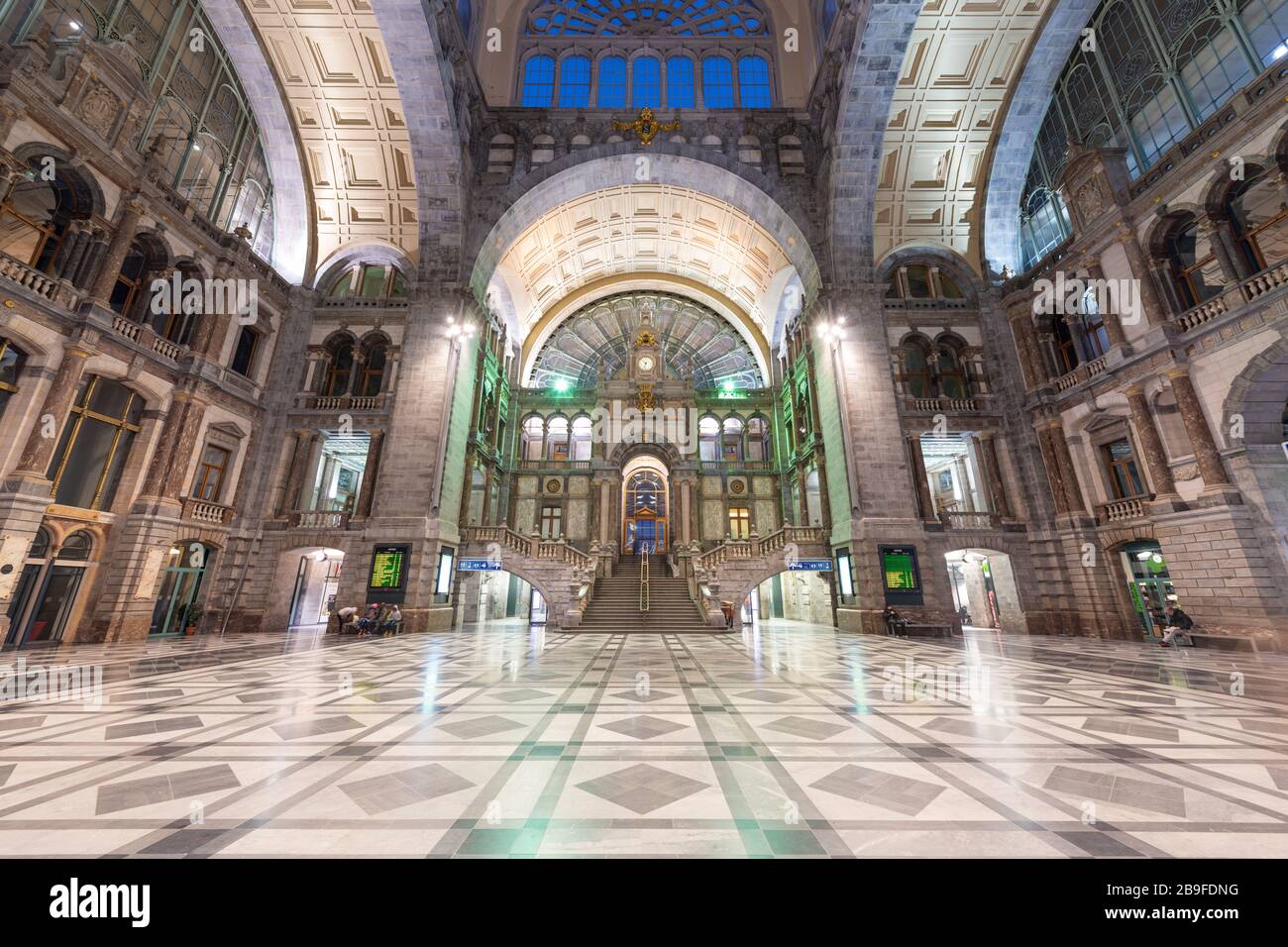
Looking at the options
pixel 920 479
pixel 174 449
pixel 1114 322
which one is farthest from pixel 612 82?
pixel 174 449

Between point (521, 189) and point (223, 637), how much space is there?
719 inches

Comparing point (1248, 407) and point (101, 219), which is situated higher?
point (101, 219)

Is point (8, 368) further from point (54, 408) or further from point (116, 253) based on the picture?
point (116, 253)

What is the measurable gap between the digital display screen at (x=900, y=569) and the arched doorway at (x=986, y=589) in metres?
1.61

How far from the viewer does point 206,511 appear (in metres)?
14.0

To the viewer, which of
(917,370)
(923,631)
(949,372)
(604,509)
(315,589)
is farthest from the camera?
(604,509)

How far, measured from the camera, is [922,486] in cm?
1602

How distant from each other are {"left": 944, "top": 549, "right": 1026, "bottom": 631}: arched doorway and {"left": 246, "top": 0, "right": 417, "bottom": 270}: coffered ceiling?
23956 millimetres

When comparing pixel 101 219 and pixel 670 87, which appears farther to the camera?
pixel 670 87

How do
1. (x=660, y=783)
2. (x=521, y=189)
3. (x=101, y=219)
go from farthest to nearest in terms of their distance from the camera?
(x=521, y=189) < (x=101, y=219) < (x=660, y=783)

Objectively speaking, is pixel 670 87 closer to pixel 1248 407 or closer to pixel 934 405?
pixel 934 405

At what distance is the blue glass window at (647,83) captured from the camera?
69.3ft

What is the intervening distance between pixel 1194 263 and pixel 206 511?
27.9m
